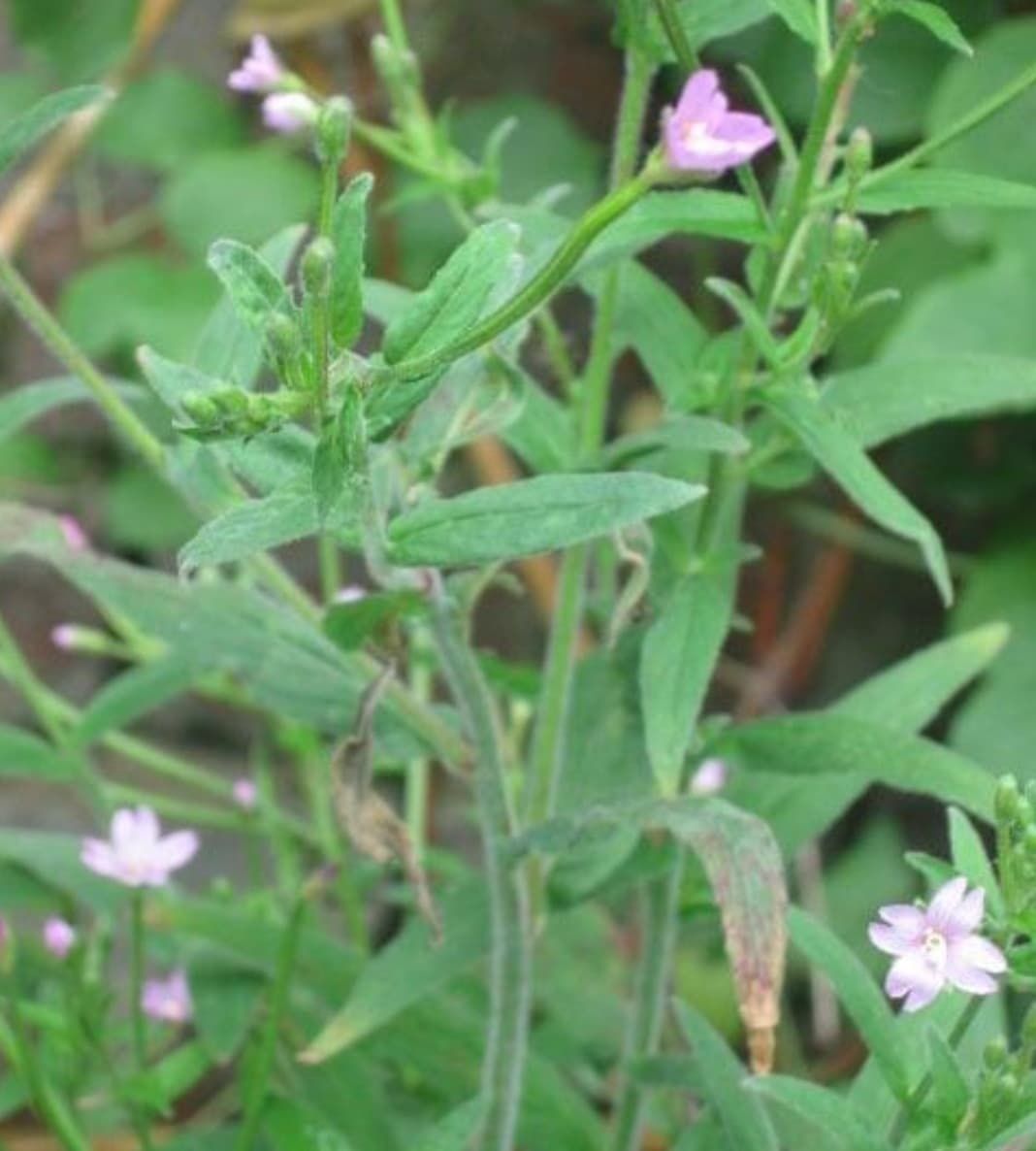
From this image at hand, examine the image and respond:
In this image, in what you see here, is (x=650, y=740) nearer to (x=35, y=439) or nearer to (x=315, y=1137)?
(x=315, y=1137)

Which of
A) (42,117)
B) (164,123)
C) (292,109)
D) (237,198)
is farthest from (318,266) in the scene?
(164,123)

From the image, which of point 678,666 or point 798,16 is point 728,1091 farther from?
point 798,16

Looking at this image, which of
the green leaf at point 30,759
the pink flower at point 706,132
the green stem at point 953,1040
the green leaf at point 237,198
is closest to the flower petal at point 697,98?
the pink flower at point 706,132

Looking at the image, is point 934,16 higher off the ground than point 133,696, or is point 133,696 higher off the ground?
point 934,16

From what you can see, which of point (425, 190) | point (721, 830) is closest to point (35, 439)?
point (425, 190)

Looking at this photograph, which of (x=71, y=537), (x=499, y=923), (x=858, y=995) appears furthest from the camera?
(x=71, y=537)

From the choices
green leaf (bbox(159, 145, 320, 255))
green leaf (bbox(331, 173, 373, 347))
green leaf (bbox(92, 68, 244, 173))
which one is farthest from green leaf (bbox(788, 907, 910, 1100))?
green leaf (bbox(92, 68, 244, 173))
